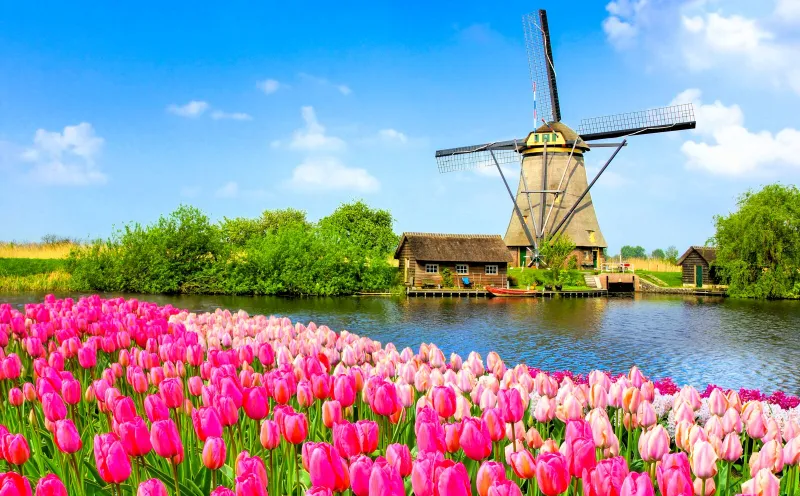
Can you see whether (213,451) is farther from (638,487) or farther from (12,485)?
(638,487)

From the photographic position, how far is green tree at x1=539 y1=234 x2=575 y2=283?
142 ft

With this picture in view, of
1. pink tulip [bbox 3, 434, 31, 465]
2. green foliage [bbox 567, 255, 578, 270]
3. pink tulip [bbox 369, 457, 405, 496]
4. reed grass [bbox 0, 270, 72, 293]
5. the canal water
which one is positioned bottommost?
the canal water

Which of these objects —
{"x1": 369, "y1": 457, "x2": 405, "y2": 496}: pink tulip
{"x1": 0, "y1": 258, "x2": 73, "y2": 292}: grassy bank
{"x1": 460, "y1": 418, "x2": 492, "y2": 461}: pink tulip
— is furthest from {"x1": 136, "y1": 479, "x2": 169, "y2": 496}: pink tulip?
{"x1": 0, "y1": 258, "x2": 73, "y2": 292}: grassy bank

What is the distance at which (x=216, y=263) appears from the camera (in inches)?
1671

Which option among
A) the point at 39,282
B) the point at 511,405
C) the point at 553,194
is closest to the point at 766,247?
the point at 553,194

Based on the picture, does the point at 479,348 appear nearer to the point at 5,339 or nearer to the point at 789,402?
the point at 789,402

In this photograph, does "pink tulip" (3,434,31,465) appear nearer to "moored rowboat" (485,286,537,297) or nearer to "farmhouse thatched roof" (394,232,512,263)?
"moored rowboat" (485,286,537,297)

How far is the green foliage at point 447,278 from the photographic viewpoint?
1714 inches

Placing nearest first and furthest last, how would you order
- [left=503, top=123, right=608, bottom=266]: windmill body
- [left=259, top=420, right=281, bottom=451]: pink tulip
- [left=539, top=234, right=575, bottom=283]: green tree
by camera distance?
[left=259, top=420, right=281, bottom=451]: pink tulip < [left=539, top=234, right=575, bottom=283]: green tree < [left=503, top=123, right=608, bottom=266]: windmill body

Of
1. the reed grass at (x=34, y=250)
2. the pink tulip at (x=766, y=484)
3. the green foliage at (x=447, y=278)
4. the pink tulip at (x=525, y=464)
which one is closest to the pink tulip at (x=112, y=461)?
the pink tulip at (x=525, y=464)

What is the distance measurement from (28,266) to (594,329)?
3282 cm

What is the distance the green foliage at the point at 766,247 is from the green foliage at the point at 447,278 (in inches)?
645

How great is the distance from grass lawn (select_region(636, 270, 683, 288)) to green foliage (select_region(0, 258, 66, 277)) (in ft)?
125

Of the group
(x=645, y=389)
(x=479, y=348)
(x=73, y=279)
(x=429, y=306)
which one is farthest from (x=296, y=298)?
(x=645, y=389)
